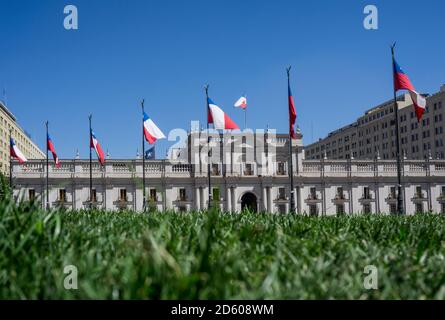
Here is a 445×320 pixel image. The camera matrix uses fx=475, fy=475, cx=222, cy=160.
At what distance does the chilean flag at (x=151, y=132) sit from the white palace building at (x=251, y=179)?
2513 centimetres

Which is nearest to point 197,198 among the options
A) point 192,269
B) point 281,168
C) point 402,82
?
point 281,168

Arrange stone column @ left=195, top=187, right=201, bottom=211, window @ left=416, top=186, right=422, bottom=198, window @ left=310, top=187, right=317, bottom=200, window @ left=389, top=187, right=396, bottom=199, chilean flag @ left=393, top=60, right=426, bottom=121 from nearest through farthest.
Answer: chilean flag @ left=393, top=60, right=426, bottom=121 < stone column @ left=195, top=187, right=201, bottom=211 < window @ left=310, top=187, right=317, bottom=200 < window @ left=389, top=187, right=396, bottom=199 < window @ left=416, top=186, right=422, bottom=198

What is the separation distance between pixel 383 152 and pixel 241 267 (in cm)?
12666

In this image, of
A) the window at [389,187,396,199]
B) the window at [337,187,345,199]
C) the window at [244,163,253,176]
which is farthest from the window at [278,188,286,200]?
the window at [389,187,396,199]

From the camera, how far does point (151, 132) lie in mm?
38938

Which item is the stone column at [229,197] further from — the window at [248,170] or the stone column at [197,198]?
the stone column at [197,198]

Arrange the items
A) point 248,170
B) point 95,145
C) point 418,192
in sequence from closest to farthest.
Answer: point 95,145 → point 248,170 → point 418,192

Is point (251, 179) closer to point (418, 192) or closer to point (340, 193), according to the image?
point (340, 193)

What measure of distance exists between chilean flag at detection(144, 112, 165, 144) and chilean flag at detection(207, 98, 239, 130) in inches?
239

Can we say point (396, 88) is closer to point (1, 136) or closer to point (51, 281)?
point (51, 281)

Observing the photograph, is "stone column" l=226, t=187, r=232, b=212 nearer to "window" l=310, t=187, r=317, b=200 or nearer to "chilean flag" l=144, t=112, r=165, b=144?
"window" l=310, t=187, r=317, b=200

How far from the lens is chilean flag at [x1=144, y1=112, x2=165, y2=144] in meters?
38.5

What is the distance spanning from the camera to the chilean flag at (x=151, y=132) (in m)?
38.5

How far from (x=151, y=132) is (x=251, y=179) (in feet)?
106
